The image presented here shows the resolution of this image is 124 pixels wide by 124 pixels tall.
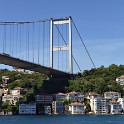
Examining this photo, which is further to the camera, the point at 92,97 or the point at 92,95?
the point at 92,95

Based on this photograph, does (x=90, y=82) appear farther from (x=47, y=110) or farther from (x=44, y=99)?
(x=47, y=110)

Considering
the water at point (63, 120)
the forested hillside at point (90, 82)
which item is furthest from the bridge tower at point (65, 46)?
the water at point (63, 120)

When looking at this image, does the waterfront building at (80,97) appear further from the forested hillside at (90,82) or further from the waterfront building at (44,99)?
the waterfront building at (44,99)

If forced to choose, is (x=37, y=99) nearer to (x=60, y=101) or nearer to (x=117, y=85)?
(x=60, y=101)

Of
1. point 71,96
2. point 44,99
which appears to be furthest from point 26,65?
point 71,96

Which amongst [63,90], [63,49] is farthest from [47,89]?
[63,49]

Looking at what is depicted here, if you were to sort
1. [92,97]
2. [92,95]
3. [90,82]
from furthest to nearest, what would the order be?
[90,82]
[92,95]
[92,97]
